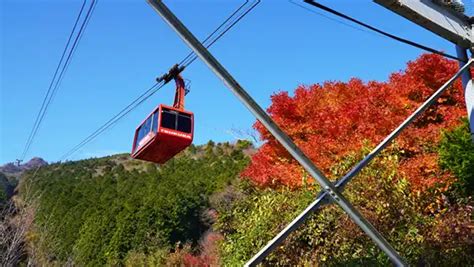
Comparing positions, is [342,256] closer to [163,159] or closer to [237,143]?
[163,159]

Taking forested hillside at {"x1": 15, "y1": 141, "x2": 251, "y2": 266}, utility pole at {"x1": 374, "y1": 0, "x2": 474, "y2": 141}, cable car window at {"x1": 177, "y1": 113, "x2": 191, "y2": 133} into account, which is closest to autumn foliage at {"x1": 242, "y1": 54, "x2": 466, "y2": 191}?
cable car window at {"x1": 177, "y1": 113, "x2": 191, "y2": 133}

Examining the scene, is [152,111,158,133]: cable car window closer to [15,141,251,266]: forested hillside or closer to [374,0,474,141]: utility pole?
[374,0,474,141]: utility pole

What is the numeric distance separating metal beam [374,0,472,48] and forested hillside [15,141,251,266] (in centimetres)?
1679

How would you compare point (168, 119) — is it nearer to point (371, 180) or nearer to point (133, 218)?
point (371, 180)

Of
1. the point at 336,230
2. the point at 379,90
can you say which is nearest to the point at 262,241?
the point at 336,230

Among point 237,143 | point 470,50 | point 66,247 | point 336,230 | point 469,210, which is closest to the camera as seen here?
point 470,50

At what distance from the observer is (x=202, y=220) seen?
32.7m

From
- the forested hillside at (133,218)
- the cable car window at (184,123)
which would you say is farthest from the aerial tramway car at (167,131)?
the forested hillside at (133,218)

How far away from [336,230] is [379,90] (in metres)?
12.0

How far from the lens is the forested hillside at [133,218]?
92.0ft

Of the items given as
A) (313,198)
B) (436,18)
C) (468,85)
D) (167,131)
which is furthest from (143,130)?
(468,85)

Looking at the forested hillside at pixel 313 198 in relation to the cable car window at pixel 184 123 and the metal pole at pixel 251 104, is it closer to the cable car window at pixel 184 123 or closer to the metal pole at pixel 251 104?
the cable car window at pixel 184 123

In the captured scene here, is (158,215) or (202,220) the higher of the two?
(158,215)

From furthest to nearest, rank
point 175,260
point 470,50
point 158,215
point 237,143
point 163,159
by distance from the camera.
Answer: point 237,143 < point 158,215 < point 175,260 < point 163,159 < point 470,50
